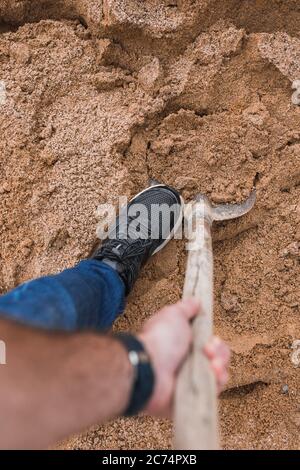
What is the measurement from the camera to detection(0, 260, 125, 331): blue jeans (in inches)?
48.3

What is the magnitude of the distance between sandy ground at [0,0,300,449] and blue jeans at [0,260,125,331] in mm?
217

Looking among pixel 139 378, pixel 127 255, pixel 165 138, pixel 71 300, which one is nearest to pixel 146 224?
pixel 127 255

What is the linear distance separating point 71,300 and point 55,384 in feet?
1.15

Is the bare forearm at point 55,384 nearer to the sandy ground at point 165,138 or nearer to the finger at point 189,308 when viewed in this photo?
the finger at point 189,308

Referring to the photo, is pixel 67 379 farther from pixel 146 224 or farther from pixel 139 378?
pixel 146 224

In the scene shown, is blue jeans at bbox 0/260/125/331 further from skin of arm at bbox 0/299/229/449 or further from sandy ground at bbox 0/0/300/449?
sandy ground at bbox 0/0/300/449

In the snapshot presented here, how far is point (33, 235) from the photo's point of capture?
71.3 inches

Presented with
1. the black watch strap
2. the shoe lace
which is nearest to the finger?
the black watch strap

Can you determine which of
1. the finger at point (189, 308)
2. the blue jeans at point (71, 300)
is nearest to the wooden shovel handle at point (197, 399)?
the finger at point (189, 308)

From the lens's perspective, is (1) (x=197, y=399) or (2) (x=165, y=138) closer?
(1) (x=197, y=399)

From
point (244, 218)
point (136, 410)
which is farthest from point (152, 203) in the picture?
point (136, 410)

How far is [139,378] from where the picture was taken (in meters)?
1.09
